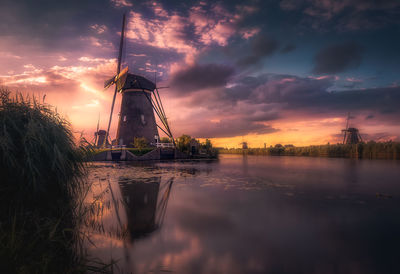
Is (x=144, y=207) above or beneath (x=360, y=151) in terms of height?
beneath

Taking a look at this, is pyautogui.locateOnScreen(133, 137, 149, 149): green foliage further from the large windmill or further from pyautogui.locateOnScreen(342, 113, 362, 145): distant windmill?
pyautogui.locateOnScreen(342, 113, 362, 145): distant windmill

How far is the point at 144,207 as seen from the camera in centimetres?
625

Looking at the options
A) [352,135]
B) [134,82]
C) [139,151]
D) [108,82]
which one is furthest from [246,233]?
[352,135]

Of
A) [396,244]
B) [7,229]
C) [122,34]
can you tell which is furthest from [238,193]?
[122,34]

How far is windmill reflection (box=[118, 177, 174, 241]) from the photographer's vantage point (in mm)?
4689

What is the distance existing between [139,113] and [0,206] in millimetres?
31222

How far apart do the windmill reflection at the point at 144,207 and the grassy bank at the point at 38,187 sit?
1.28 metres

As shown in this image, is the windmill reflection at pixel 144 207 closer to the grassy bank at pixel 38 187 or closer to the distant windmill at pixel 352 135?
the grassy bank at pixel 38 187

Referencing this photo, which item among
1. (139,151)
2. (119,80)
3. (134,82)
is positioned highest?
(119,80)

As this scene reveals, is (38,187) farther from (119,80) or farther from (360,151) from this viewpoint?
(360,151)

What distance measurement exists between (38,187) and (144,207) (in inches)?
125

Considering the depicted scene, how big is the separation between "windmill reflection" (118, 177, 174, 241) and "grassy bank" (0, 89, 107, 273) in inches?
50.3

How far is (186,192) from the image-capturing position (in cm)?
869

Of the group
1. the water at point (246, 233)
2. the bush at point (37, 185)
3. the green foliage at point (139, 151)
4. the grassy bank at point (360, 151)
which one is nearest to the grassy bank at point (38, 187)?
the bush at point (37, 185)
